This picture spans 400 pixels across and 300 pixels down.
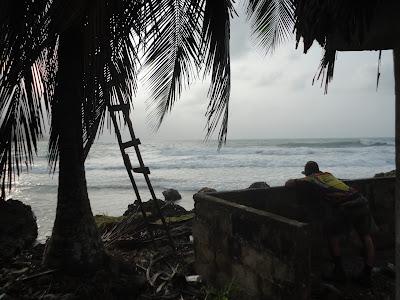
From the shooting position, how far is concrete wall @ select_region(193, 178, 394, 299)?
3.84 m

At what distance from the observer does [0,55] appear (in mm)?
3703

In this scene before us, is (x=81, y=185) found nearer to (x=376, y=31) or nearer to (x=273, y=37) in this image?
(x=273, y=37)

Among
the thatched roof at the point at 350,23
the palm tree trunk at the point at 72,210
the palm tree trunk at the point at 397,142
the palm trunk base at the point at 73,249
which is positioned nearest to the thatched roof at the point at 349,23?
the thatched roof at the point at 350,23

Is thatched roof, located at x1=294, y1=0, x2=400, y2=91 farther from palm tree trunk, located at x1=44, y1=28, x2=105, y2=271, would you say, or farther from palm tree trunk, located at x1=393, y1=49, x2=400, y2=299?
palm tree trunk, located at x1=44, y1=28, x2=105, y2=271

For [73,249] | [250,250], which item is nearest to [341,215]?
[250,250]

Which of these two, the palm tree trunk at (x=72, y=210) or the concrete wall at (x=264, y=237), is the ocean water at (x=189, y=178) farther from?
the concrete wall at (x=264, y=237)

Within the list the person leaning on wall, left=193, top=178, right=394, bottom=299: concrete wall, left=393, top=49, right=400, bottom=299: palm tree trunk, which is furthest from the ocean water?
left=393, top=49, right=400, bottom=299: palm tree trunk

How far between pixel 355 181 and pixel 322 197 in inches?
53.5

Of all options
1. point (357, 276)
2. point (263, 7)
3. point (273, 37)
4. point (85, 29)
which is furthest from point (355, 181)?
point (85, 29)

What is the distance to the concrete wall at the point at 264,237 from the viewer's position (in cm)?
384

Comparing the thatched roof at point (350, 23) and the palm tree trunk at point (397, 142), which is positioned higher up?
the thatched roof at point (350, 23)

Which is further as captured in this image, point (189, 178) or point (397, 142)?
point (189, 178)

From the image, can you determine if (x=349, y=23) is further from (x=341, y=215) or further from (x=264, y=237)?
(x=341, y=215)

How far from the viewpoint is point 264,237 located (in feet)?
14.0
